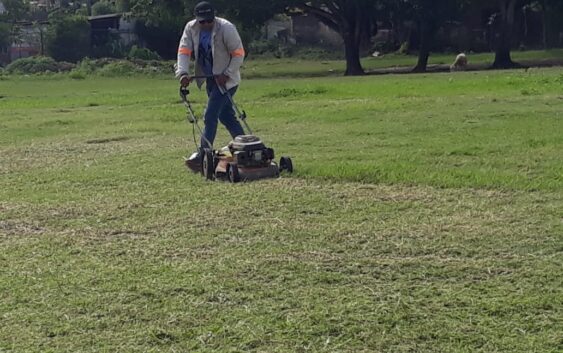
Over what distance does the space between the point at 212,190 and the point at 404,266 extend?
3.21 meters

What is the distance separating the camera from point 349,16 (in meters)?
43.0

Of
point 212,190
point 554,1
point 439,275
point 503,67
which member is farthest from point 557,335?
point 554,1

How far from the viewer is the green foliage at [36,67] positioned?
49500 mm

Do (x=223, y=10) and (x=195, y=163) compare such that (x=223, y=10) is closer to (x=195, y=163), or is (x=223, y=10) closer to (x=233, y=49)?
(x=233, y=49)

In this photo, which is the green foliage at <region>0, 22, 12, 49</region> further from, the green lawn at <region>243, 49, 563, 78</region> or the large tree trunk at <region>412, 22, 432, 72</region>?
the large tree trunk at <region>412, 22, 432, 72</region>

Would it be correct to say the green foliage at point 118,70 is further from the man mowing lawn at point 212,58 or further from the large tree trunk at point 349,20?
the man mowing lawn at point 212,58

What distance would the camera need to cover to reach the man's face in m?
9.94

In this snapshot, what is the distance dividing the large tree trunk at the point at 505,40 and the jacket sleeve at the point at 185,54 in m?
29.8

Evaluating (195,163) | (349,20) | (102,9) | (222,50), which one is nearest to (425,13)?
(349,20)

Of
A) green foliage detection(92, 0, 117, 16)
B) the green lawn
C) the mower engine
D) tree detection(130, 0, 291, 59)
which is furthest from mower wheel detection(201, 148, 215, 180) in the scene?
green foliage detection(92, 0, 117, 16)

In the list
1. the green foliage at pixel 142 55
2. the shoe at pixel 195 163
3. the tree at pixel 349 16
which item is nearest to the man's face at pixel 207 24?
the shoe at pixel 195 163

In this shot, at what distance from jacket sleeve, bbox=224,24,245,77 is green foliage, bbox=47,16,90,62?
173ft

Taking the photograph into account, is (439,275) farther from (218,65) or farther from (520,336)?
(218,65)

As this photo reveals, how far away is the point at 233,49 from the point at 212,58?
253 mm
